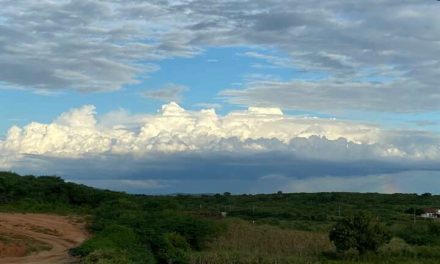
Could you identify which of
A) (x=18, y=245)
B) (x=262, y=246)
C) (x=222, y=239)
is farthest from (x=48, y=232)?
(x=262, y=246)

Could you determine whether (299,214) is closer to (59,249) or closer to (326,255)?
(326,255)

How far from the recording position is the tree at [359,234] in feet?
114

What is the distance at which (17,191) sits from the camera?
181 ft

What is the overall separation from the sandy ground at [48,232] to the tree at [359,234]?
47.2ft

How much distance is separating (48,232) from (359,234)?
17.7m

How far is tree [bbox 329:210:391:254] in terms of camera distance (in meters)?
34.8

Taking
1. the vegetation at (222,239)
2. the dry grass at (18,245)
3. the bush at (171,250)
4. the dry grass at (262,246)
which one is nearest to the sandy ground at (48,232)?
the dry grass at (18,245)

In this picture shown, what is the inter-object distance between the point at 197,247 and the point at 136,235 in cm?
476

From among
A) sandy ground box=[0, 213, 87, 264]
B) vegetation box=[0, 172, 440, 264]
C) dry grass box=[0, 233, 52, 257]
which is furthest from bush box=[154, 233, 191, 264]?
dry grass box=[0, 233, 52, 257]

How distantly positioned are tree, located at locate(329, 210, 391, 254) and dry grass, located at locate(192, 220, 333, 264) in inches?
68.2

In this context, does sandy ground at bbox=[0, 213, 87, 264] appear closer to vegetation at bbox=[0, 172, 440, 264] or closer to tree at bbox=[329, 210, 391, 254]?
vegetation at bbox=[0, 172, 440, 264]

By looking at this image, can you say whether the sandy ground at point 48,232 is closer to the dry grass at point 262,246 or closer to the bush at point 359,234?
the dry grass at point 262,246

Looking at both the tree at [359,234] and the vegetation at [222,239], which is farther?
the tree at [359,234]

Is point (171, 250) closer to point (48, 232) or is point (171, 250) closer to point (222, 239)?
point (222, 239)
